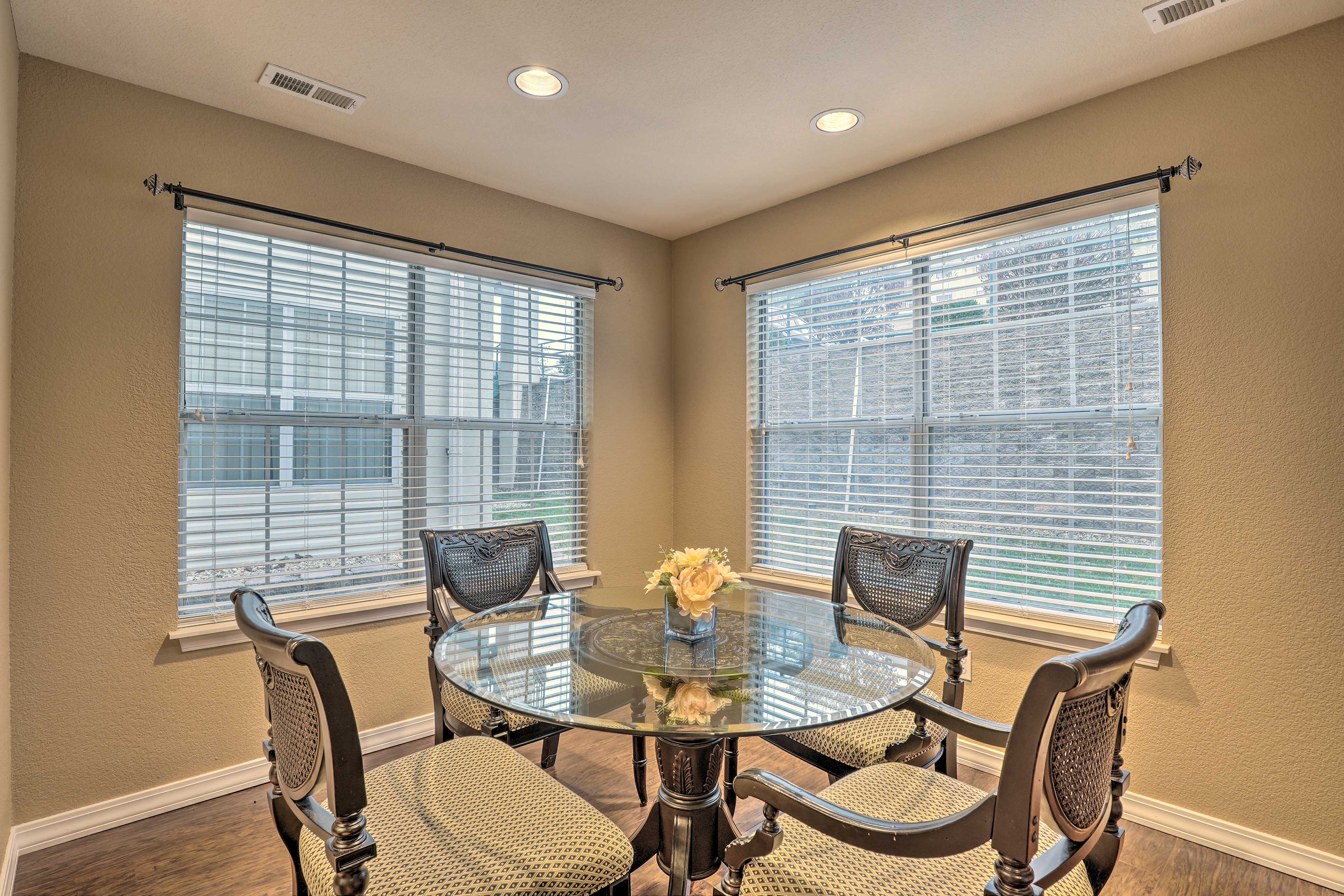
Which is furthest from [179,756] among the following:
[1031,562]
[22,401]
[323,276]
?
[1031,562]

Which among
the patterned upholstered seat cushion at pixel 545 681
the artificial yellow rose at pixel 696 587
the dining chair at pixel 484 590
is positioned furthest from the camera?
the dining chair at pixel 484 590

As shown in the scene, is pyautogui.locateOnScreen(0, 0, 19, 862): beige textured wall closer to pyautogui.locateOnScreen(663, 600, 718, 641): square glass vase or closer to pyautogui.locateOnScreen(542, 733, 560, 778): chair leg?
pyautogui.locateOnScreen(542, 733, 560, 778): chair leg

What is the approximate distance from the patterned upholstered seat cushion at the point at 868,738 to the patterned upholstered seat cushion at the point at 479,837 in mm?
661

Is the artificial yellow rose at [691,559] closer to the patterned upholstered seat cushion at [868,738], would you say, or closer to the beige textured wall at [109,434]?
the patterned upholstered seat cushion at [868,738]

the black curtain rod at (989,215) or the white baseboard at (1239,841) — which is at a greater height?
the black curtain rod at (989,215)

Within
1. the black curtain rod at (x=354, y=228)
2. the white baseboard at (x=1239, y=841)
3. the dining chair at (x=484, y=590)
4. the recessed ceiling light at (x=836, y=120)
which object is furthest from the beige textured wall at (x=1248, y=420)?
the black curtain rod at (x=354, y=228)

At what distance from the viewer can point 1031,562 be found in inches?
106

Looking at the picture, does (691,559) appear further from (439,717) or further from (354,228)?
(354,228)

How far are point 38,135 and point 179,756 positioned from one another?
2143 millimetres

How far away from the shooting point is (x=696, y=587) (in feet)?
5.90

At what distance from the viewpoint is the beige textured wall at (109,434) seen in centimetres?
223

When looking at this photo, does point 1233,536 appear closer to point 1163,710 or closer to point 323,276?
point 1163,710

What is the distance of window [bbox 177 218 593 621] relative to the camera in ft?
8.50

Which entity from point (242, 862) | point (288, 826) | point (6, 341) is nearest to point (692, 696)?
point (288, 826)
